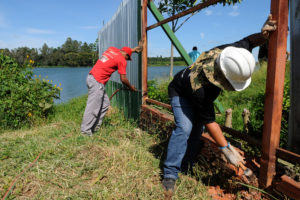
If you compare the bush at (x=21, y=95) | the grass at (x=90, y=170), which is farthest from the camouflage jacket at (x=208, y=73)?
the bush at (x=21, y=95)

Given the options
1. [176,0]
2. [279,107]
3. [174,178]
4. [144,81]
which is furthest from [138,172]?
[176,0]

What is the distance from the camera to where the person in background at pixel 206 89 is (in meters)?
1.71

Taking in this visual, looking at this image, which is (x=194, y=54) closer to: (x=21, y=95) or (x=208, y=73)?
(x=21, y=95)

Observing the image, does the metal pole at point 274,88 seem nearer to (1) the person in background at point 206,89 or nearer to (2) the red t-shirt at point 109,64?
(1) the person in background at point 206,89

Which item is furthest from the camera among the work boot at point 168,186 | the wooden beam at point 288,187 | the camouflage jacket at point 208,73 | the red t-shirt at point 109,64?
the red t-shirt at point 109,64

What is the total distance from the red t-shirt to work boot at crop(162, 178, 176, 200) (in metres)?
2.28

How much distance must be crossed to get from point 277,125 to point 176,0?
6728mm

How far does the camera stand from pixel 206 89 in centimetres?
195

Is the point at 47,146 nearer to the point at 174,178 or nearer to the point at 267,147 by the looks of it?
the point at 174,178

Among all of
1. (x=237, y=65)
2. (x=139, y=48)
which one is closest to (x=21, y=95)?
(x=139, y=48)

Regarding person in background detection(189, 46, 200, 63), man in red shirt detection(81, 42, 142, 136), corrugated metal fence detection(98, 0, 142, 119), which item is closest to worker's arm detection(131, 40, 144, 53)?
man in red shirt detection(81, 42, 142, 136)

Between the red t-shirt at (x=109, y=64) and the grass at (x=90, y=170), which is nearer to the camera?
the grass at (x=90, y=170)

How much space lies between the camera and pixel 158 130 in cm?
359

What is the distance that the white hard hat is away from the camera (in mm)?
1663
